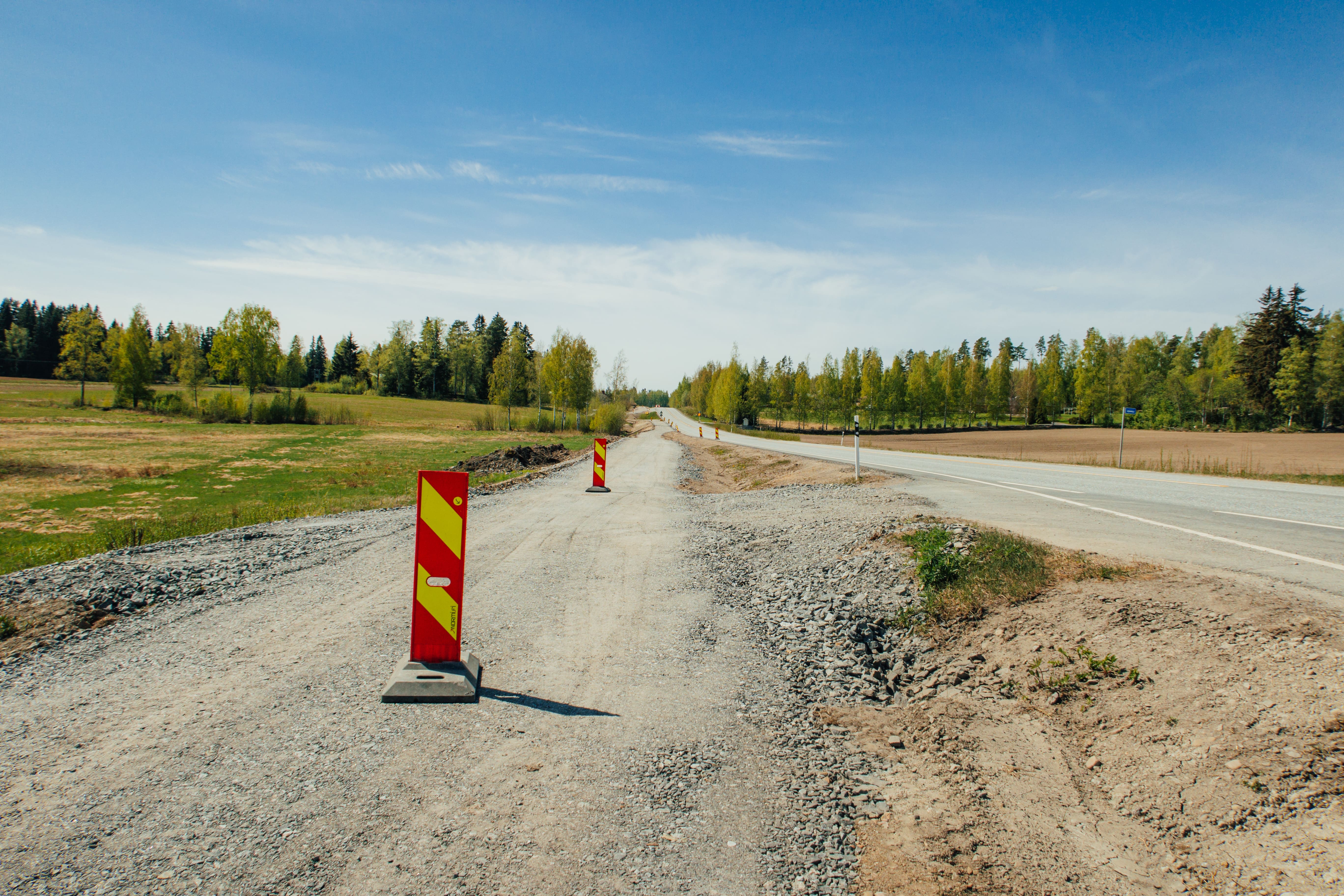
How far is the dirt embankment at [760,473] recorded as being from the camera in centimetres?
1742

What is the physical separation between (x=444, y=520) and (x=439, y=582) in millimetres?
483

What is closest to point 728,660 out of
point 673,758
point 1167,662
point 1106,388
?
point 673,758

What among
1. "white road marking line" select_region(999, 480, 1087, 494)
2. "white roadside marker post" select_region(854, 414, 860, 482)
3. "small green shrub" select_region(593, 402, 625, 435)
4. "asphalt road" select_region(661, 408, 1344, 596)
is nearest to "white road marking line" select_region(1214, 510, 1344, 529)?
"asphalt road" select_region(661, 408, 1344, 596)

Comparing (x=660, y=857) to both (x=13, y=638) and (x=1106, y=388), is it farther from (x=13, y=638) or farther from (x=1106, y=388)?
(x=1106, y=388)

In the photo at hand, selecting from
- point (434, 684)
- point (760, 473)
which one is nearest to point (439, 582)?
point (434, 684)

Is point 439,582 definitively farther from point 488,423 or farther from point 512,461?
point 488,423

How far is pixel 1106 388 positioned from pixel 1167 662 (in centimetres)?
10266

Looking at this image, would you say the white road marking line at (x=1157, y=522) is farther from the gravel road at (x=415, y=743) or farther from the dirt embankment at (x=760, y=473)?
the gravel road at (x=415, y=743)

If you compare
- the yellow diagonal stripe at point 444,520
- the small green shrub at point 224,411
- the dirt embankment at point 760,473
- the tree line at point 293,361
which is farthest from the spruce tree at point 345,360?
the yellow diagonal stripe at point 444,520

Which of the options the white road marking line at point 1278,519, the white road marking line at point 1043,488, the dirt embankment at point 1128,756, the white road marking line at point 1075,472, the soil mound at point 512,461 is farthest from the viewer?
the soil mound at point 512,461

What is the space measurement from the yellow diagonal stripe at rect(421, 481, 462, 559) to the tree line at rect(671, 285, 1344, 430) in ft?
260

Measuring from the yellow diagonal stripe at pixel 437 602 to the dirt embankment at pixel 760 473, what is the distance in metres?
12.3

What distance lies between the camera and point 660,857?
2.74 metres

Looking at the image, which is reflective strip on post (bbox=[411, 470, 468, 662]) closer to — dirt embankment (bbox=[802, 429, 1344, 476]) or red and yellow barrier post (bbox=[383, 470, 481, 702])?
red and yellow barrier post (bbox=[383, 470, 481, 702])
